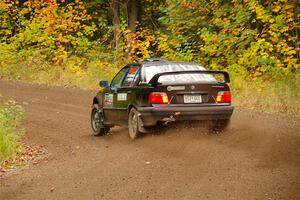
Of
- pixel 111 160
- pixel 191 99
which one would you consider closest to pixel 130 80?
pixel 191 99

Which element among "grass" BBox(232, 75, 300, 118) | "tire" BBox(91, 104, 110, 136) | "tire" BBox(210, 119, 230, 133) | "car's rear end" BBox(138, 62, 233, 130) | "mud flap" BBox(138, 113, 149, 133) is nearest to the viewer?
"car's rear end" BBox(138, 62, 233, 130)

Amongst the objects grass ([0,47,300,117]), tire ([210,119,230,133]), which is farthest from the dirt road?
grass ([0,47,300,117])

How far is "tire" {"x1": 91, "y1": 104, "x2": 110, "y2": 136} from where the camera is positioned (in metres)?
14.0

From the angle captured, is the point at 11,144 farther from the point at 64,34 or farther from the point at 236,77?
the point at 64,34

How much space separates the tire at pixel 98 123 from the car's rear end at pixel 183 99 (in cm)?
253

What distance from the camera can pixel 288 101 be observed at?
57.4 ft

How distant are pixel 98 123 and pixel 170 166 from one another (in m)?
4.94

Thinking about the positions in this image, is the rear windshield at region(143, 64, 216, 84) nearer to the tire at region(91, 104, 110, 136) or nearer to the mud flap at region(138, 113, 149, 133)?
the mud flap at region(138, 113, 149, 133)

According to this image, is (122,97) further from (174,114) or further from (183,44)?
(183,44)

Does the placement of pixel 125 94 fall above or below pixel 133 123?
above

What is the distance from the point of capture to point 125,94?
1247 centimetres

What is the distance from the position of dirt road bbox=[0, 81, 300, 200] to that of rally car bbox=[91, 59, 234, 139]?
0.39 m

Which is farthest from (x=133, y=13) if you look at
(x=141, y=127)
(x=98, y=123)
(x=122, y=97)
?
(x=141, y=127)

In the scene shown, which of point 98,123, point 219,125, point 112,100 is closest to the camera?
point 219,125
